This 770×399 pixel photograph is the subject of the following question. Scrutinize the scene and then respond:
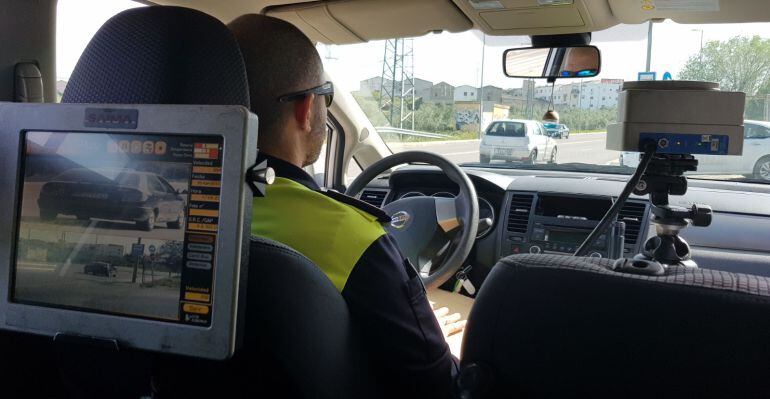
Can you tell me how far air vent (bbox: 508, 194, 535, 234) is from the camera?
414 centimetres

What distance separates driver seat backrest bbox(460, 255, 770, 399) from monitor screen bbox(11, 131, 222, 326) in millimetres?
600

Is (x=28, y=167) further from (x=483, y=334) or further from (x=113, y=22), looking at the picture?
(x=483, y=334)

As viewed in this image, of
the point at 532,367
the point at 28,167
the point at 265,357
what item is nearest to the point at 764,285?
the point at 532,367

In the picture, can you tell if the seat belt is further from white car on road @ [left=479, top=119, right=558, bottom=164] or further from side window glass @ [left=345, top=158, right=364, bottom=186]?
white car on road @ [left=479, top=119, right=558, bottom=164]

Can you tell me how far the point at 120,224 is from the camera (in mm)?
1231

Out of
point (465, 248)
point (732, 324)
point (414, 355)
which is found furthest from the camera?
point (465, 248)

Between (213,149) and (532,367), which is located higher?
(213,149)

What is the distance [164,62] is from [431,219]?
2.17 meters

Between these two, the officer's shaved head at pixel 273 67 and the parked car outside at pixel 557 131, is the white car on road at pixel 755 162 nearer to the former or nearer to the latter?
the parked car outside at pixel 557 131

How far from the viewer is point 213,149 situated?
1.17m

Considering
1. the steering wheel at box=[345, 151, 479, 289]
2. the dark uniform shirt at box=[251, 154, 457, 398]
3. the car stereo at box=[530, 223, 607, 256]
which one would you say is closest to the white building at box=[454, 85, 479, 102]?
the car stereo at box=[530, 223, 607, 256]

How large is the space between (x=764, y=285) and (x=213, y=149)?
0.97 m

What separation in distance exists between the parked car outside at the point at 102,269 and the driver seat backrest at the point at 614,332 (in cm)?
71

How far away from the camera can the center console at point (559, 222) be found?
391cm
